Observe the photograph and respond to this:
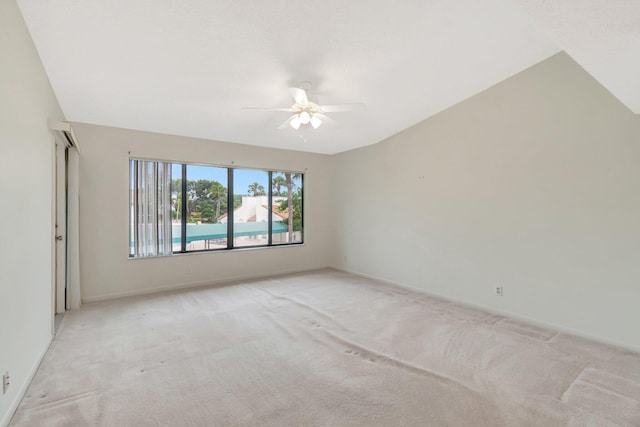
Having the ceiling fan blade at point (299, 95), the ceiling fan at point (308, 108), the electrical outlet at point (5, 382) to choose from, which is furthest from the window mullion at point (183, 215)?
the electrical outlet at point (5, 382)

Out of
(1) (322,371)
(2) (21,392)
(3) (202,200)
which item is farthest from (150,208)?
(1) (322,371)

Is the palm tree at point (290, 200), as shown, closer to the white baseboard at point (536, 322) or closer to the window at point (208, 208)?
the window at point (208, 208)

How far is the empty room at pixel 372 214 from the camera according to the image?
2.01 metres

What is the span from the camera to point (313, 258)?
6227 millimetres

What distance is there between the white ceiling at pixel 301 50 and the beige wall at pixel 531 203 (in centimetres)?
37

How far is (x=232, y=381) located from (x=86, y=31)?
2.93 m

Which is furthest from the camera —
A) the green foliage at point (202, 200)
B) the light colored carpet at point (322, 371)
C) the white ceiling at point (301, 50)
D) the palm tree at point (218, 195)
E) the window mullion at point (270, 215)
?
the window mullion at point (270, 215)

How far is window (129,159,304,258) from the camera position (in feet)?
14.8

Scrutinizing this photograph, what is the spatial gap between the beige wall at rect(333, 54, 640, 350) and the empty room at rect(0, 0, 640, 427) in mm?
22

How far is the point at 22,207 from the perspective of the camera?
80.6 inches

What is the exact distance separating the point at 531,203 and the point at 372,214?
8.28ft

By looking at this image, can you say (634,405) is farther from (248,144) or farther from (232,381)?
(248,144)

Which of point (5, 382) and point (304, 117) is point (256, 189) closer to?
point (304, 117)

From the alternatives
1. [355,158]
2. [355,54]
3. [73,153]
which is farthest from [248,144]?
[355,54]
